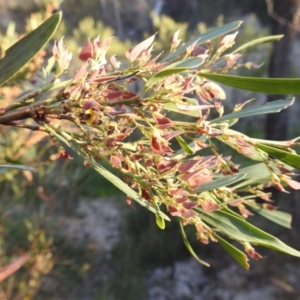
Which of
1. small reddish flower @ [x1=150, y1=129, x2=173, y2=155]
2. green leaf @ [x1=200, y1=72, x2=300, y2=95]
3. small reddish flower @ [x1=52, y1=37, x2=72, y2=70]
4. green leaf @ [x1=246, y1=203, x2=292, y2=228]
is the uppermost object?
small reddish flower @ [x1=52, y1=37, x2=72, y2=70]

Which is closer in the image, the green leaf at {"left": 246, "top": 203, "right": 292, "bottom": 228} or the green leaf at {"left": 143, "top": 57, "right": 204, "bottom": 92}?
the green leaf at {"left": 143, "top": 57, "right": 204, "bottom": 92}

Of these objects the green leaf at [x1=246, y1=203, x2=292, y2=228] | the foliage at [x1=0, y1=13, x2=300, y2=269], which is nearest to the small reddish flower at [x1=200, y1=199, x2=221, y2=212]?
the foliage at [x1=0, y1=13, x2=300, y2=269]

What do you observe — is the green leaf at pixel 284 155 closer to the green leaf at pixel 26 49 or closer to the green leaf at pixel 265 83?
the green leaf at pixel 265 83

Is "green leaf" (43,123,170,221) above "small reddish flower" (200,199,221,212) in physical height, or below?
above

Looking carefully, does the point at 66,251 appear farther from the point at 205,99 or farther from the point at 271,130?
the point at 205,99

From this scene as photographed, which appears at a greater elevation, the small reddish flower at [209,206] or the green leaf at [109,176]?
the green leaf at [109,176]

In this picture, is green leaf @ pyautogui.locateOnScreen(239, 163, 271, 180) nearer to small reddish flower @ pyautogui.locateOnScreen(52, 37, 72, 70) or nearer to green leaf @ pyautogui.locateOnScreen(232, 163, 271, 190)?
green leaf @ pyautogui.locateOnScreen(232, 163, 271, 190)

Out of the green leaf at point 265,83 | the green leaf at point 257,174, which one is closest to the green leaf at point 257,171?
the green leaf at point 257,174
